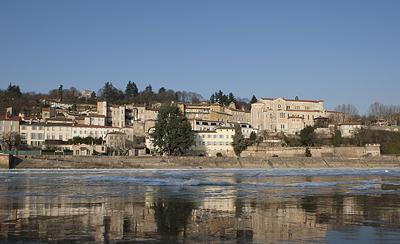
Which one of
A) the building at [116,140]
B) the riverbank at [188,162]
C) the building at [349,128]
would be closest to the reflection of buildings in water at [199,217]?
the riverbank at [188,162]

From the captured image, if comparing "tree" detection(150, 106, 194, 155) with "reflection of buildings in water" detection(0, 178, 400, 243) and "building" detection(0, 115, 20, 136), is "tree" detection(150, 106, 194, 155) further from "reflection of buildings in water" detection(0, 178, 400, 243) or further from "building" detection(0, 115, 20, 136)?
"reflection of buildings in water" detection(0, 178, 400, 243)

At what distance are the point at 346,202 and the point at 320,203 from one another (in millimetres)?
1200

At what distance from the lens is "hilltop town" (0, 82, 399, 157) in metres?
85.6

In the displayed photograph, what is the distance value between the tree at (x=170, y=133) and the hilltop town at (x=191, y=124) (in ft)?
18.0

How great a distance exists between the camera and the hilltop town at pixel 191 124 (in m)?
85.6

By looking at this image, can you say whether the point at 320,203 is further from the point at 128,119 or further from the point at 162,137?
the point at 128,119

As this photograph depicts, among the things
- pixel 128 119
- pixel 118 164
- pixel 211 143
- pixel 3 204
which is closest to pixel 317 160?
pixel 211 143

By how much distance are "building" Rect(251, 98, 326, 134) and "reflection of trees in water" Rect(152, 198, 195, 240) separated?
333 feet

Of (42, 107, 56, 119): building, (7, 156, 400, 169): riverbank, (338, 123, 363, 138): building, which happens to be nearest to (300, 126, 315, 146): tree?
(338, 123, 363, 138): building

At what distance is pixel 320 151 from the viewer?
3408 inches

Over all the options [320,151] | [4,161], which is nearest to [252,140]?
[320,151]

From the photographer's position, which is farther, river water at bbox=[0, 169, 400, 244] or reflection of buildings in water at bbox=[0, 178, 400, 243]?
reflection of buildings in water at bbox=[0, 178, 400, 243]

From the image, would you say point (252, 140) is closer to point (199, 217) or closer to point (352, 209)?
point (352, 209)

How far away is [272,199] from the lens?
2138cm
